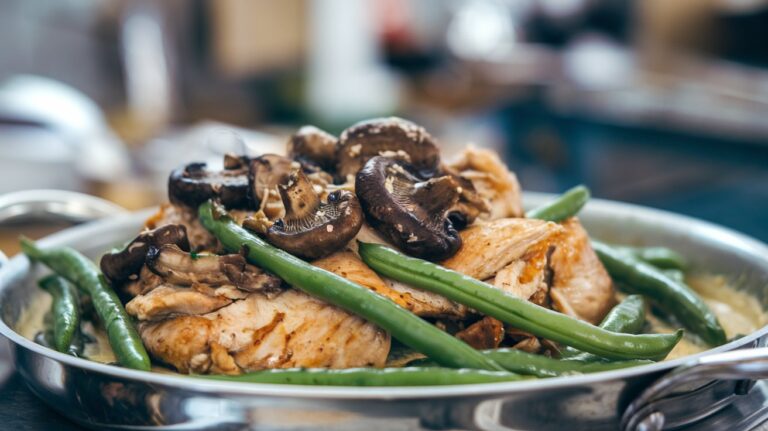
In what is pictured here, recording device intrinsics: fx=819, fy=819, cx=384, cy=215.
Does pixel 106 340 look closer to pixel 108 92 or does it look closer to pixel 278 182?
pixel 278 182

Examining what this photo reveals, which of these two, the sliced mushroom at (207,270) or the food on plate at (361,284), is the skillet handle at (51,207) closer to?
the food on plate at (361,284)

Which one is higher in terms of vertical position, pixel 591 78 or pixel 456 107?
pixel 591 78

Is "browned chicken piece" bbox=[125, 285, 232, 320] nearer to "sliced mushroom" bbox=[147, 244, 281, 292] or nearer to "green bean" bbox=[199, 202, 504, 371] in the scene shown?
"sliced mushroom" bbox=[147, 244, 281, 292]

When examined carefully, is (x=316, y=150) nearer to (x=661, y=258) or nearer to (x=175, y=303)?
(x=175, y=303)

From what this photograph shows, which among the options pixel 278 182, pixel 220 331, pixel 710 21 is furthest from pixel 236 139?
pixel 710 21

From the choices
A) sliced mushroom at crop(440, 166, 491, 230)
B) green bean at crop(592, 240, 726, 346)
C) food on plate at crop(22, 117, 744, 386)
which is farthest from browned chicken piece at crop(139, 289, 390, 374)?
green bean at crop(592, 240, 726, 346)

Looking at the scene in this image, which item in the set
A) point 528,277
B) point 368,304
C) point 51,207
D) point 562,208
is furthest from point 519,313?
point 51,207
